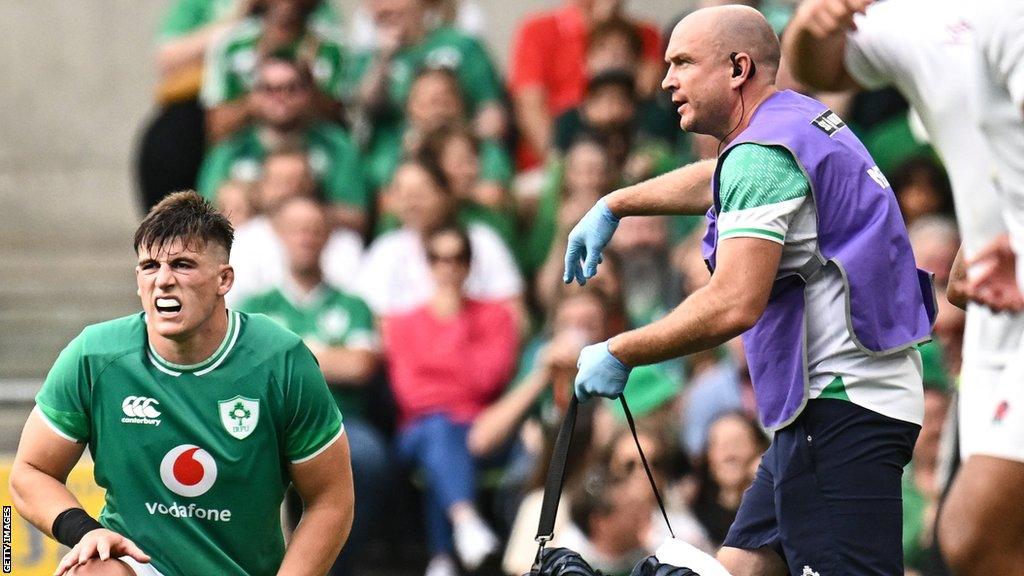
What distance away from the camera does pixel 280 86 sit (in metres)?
8.94

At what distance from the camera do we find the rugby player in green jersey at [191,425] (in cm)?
454

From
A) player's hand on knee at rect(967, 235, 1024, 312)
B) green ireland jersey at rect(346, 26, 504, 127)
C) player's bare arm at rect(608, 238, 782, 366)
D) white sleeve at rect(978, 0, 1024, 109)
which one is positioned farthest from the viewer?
green ireland jersey at rect(346, 26, 504, 127)

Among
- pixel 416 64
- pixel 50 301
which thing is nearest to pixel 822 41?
pixel 416 64

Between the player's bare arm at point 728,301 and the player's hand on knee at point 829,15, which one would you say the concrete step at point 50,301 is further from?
the player's bare arm at point 728,301

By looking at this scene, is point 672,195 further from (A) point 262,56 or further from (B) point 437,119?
(A) point 262,56

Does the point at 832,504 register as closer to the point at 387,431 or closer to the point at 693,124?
the point at 693,124

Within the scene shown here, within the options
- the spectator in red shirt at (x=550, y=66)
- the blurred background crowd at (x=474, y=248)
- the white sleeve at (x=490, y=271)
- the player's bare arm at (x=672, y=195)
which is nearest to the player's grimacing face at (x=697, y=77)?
the player's bare arm at (x=672, y=195)

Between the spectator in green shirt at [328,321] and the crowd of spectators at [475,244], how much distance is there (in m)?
0.01

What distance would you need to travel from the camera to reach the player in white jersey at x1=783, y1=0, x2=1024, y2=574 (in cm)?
455

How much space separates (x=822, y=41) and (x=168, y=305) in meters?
1.89

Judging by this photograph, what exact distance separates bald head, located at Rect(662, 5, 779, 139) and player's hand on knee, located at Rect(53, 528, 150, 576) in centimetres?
176

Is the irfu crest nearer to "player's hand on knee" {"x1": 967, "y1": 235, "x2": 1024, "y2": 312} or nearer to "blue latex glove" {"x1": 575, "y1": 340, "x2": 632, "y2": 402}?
"blue latex glove" {"x1": 575, "y1": 340, "x2": 632, "y2": 402}

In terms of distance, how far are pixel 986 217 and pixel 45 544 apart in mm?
4706
